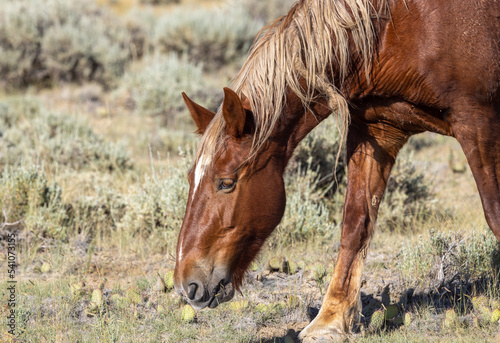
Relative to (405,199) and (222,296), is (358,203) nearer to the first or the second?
(222,296)

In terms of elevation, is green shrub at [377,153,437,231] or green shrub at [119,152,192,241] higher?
green shrub at [377,153,437,231]

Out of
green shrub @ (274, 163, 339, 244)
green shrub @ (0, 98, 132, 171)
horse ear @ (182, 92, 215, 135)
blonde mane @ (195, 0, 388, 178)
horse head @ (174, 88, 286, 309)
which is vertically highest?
blonde mane @ (195, 0, 388, 178)

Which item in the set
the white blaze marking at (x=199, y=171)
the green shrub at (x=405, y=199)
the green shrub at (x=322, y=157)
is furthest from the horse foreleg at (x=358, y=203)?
the green shrub at (x=322, y=157)

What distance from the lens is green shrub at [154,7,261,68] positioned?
446 inches

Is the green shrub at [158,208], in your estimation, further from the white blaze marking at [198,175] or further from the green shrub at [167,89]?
the green shrub at [167,89]

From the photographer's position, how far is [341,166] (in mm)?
5613

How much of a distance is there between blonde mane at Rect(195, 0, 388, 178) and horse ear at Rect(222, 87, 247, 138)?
0.07 metres

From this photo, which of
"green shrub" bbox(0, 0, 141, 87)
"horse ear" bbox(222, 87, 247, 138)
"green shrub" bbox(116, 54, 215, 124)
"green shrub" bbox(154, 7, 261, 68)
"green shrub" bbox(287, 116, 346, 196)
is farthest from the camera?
"green shrub" bbox(154, 7, 261, 68)

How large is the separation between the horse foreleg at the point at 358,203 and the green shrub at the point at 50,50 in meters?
8.10

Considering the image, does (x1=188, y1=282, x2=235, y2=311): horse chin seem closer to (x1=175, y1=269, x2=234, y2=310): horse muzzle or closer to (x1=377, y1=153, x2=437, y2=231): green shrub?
(x1=175, y1=269, x2=234, y2=310): horse muzzle

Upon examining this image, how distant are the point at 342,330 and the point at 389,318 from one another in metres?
0.34

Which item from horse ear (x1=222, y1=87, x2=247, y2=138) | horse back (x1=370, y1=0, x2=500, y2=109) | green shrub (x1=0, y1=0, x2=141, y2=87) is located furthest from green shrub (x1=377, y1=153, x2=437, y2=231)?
green shrub (x1=0, y1=0, x2=141, y2=87)

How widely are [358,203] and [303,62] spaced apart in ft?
3.43

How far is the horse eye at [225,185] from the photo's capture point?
2.79 meters
